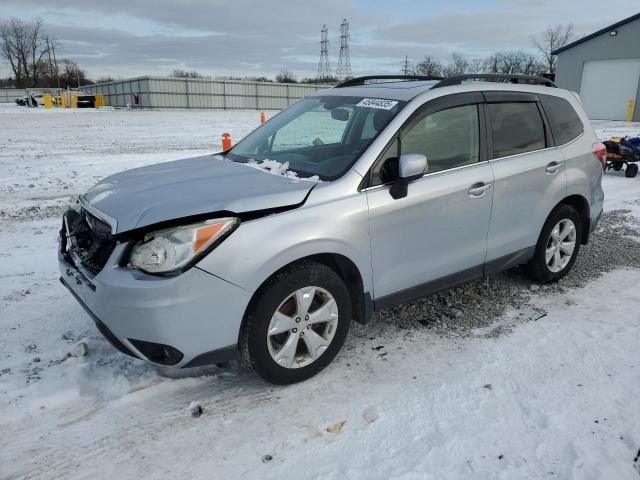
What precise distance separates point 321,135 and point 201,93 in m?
54.3

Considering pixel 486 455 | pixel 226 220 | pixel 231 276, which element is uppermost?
pixel 226 220

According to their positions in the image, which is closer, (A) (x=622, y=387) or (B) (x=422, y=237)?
Result: (A) (x=622, y=387)

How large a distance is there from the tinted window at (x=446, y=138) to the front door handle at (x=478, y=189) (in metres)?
0.19

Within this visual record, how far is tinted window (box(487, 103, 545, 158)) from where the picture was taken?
411 cm

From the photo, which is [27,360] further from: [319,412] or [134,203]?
[319,412]

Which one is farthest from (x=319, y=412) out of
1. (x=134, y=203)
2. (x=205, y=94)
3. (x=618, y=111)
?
(x=205, y=94)

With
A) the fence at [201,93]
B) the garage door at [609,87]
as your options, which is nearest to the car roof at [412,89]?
the garage door at [609,87]

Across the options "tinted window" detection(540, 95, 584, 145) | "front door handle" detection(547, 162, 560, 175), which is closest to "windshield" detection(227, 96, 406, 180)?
"front door handle" detection(547, 162, 560, 175)

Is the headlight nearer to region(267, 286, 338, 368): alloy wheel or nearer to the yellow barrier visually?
region(267, 286, 338, 368): alloy wheel

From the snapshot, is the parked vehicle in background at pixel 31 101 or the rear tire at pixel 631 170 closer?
the rear tire at pixel 631 170

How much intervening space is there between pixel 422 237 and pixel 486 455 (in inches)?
58.1

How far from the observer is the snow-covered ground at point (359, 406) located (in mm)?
2590

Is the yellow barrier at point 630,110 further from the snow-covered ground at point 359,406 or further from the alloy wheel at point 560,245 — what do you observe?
the snow-covered ground at point 359,406

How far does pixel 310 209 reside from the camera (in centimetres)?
305
